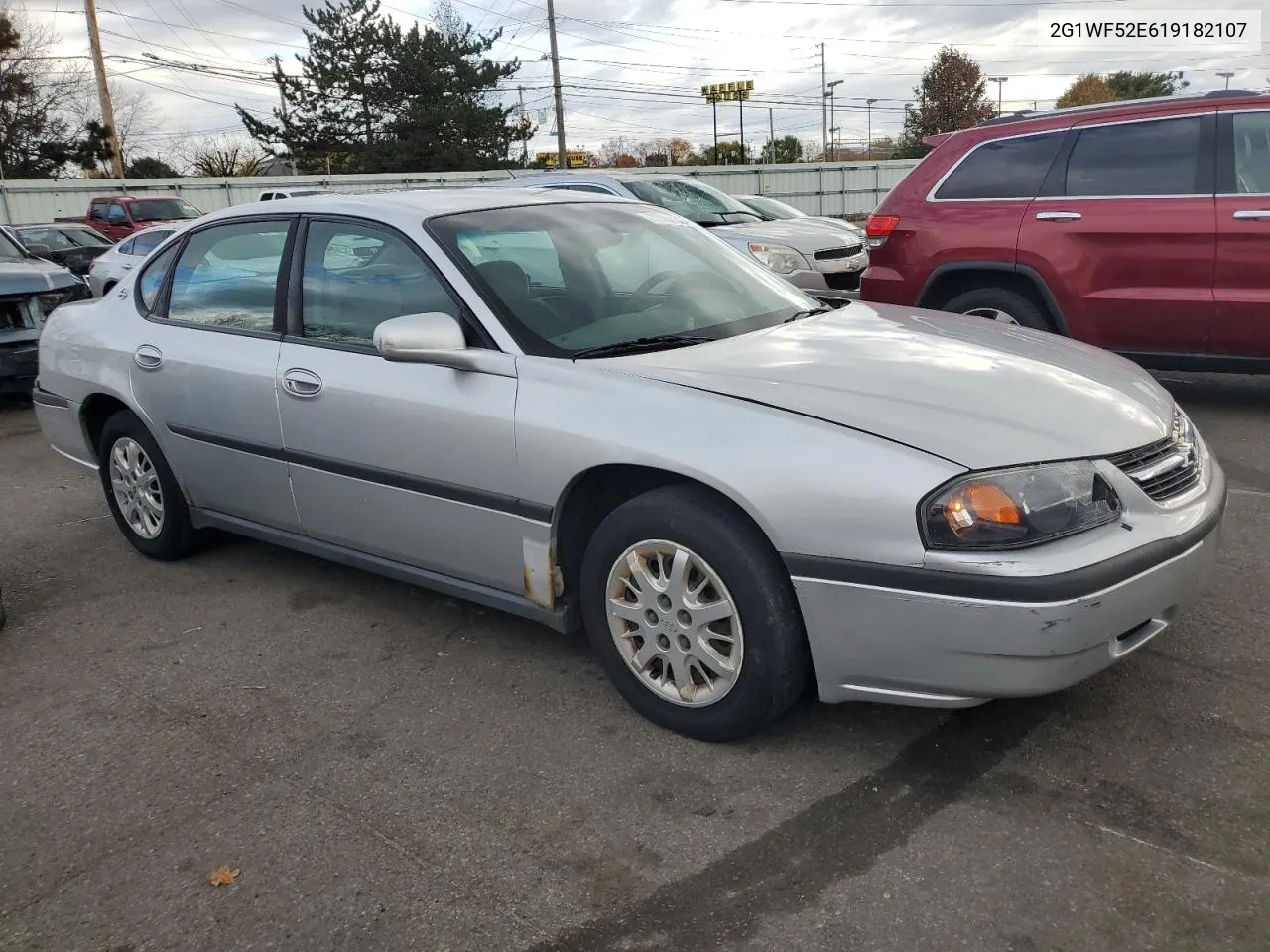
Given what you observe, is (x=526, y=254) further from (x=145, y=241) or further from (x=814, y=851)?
(x=145, y=241)

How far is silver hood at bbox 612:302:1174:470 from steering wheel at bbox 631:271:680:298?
0.48m

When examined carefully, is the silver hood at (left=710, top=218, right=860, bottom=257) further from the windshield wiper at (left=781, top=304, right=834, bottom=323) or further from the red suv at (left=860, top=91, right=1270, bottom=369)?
the windshield wiper at (left=781, top=304, right=834, bottom=323)

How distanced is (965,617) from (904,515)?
0.92ft

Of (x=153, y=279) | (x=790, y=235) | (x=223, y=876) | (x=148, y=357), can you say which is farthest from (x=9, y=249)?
(x=223, y=876)

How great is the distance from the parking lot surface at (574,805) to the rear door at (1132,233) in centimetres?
248

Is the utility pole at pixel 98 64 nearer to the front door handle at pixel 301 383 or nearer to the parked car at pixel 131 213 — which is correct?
the parked car at pixel 131 213

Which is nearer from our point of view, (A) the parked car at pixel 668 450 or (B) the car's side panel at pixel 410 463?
(A) the parked car at pixel 668 450

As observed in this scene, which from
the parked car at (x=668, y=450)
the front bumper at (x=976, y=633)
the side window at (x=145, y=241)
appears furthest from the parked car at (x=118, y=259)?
the front bumper at (x=976, y=633)

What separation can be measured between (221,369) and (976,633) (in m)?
3.02

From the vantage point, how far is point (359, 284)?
383cm

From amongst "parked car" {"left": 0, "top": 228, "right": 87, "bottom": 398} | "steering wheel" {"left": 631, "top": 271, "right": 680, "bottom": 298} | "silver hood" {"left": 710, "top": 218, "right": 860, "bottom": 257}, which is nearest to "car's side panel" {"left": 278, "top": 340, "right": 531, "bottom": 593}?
"steering wheel" {"left": 631, "top": 271, "right": 680, "bottom": 298}

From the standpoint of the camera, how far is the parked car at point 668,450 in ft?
8.50

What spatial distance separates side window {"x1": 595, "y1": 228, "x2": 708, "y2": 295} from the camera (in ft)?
12.4

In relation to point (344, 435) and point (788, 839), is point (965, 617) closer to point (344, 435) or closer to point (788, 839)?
point (788, 839)
